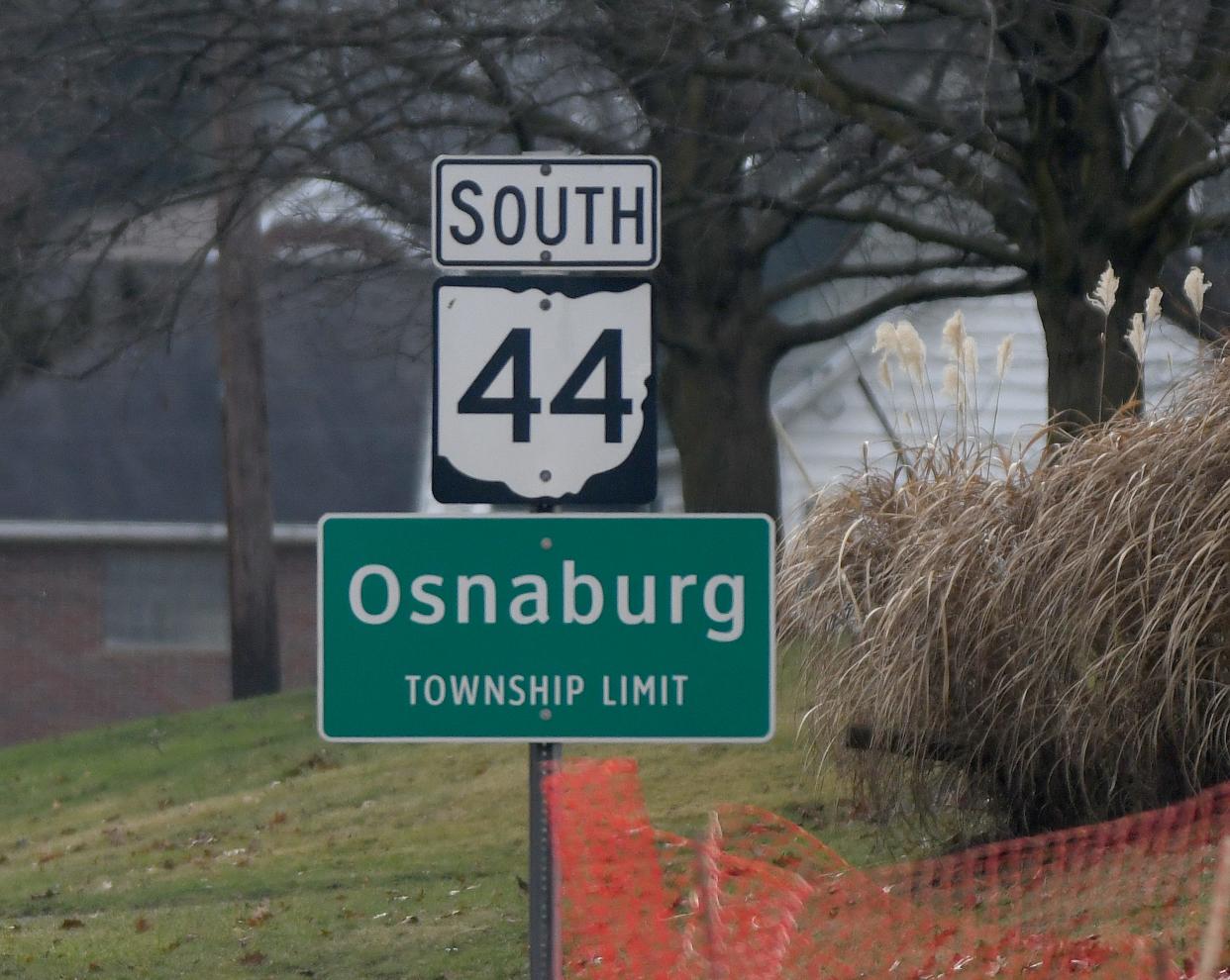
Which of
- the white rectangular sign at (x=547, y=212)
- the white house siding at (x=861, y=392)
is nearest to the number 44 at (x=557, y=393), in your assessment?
the white rectangular sign at (x=547, y=212)

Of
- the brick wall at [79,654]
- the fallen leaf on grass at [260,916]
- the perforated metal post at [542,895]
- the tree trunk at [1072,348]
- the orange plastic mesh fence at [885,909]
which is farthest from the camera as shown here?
the brick wall at [79,654]

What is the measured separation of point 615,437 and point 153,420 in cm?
2336

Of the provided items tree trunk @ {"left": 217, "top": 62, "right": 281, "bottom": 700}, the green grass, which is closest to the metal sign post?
the green grass

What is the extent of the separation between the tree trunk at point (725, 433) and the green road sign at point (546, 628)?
36.9 feet

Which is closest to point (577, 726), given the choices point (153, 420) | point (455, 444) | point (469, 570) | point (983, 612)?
point (469, 570)

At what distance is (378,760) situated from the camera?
13.0 m

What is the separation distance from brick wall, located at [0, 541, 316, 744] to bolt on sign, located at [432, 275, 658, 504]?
71.5ft

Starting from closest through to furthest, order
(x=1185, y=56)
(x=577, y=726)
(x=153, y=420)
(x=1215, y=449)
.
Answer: (x=577, y=726)
(x=1215, y=449)
(x=1185, y=56)
(x=153, y=420)

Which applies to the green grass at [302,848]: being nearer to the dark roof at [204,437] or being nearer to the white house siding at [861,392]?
the white house siding at [861,392]

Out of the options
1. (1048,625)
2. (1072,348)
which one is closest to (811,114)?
(1072,348)

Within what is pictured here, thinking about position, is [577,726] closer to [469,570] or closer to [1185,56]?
[469,570]

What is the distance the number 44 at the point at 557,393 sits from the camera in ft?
12.7

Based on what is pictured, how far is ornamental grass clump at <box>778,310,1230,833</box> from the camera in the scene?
6.63 m

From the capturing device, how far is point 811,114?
13.5 m
